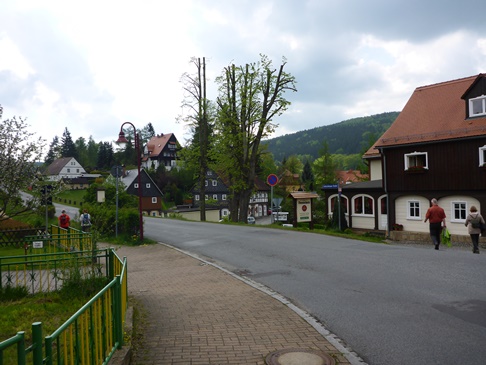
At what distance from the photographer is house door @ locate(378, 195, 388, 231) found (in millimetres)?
30688

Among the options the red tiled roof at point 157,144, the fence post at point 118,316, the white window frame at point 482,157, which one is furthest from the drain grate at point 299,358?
the red tiled roof at point 157,144

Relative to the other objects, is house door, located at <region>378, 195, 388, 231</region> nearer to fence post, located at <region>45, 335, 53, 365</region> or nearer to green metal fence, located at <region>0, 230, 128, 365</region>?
green metal fence, located at <region>0, 230, 128, 365</region>

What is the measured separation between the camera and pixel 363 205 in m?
32.6

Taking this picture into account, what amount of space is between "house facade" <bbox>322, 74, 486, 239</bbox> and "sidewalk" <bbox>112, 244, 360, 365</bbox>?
1774cm

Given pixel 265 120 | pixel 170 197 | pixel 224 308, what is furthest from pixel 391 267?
pixel 170 197

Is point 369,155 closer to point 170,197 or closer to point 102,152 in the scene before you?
point 170,197

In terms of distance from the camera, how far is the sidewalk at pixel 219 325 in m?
5.75

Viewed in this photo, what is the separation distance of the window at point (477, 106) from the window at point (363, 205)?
978cm

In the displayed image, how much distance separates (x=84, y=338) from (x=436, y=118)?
2620cm

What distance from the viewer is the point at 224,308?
8.30 m

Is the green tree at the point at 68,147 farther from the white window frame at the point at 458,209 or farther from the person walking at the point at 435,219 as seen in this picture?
the person walking at the point at 435,219

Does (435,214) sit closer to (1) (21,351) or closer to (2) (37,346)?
(2) (37,346)

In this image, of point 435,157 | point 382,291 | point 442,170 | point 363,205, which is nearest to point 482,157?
point 442,170

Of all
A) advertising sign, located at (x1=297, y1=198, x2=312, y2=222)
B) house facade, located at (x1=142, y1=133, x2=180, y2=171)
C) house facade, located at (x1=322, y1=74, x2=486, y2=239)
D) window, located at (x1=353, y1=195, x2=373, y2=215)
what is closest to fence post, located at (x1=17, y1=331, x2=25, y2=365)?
advertising sign, located at (x1=297, y1=198, x2=312, y2=222)
